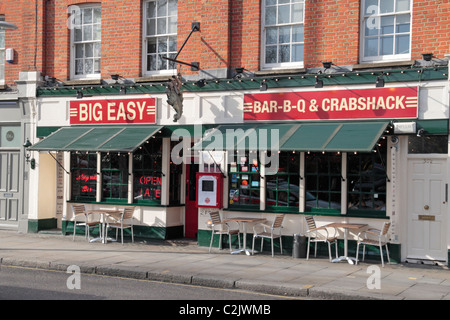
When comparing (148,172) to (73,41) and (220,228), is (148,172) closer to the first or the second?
(220,228)

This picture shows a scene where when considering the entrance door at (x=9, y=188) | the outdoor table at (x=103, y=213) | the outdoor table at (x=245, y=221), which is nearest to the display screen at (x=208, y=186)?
the outdoor table at (x=245, y=221)

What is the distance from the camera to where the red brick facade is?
1245 centimetres

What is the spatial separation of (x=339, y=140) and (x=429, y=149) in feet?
6.68

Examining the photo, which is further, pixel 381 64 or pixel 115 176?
pixel 115 176

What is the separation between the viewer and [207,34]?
14680 mm

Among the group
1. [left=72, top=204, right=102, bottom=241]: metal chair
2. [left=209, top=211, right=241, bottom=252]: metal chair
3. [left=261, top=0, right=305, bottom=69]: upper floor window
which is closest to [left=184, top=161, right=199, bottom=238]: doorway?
[left=209, top=211, right=241, bottom=252]: metal chair

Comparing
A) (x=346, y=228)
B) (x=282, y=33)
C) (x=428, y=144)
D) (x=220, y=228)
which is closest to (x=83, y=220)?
(x=220, y=228)

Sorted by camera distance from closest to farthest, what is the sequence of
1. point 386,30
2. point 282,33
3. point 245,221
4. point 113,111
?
point 386,30
point 245,221
point 282,33
point 113,111

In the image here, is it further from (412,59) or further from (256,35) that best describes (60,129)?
(412,59)

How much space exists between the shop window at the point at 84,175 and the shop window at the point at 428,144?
28.9 ft

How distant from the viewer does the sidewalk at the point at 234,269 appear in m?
9.73

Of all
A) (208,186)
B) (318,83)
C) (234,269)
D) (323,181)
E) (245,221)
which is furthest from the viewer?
(208,186)

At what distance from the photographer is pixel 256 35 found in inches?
558

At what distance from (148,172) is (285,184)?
406cm
